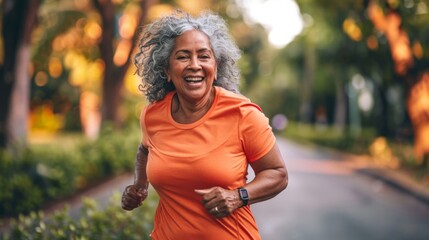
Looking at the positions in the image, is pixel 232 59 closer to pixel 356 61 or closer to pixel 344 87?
pixel 356 61

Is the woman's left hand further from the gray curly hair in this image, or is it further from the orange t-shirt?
the gray curly hair

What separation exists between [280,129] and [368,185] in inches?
2039

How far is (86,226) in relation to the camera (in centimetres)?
501

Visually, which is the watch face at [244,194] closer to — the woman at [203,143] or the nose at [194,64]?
the woman at [203,143]

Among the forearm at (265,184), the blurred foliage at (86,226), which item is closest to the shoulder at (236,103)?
the forearm at (265,184)

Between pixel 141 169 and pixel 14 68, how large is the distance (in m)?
8.75

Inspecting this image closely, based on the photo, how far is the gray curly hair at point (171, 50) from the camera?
9.36ft

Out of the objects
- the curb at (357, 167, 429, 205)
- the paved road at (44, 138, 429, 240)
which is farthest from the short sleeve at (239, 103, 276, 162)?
the curb at (357, 167, 429, 205)

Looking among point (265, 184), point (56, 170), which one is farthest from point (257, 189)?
point (56, 170)

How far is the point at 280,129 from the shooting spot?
221 feet

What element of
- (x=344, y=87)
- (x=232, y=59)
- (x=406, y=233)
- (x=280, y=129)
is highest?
(x=232, y=59)

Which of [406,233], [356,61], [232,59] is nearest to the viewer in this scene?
[232,59]

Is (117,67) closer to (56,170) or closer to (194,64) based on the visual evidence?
(56,170)

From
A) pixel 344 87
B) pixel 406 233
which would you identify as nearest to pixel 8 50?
pixel 406 233
